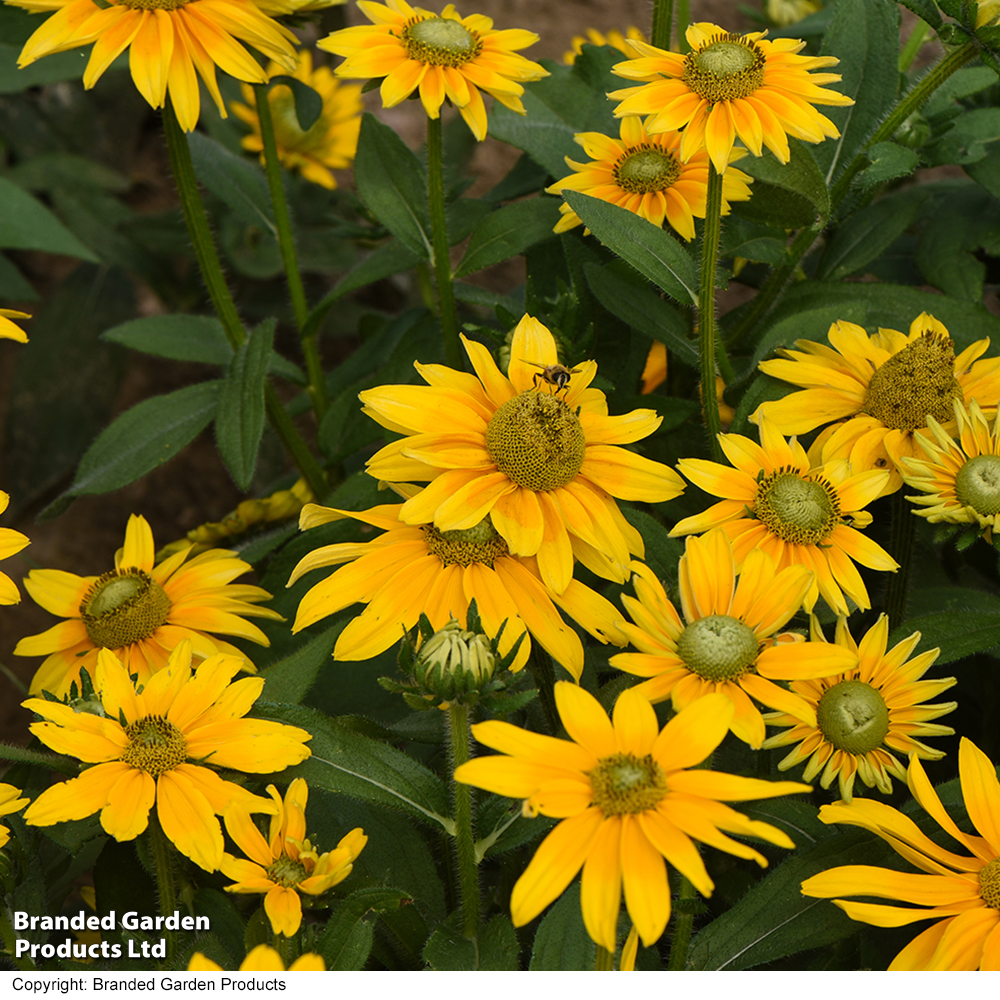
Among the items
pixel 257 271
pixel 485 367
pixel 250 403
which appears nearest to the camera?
pixel 485 367

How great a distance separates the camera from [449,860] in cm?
99

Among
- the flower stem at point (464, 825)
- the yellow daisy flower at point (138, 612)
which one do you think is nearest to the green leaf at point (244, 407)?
the yellow daisy flower at point (138, 612)

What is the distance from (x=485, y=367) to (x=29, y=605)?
4.58 ft

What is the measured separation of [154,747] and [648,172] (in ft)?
2.44

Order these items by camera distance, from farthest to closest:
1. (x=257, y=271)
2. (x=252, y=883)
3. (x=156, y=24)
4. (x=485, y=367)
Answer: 1. (x=257, y=271)
2. (x=156, y=24)
3. (x=485, y=367)
4. (x=252, y=883)

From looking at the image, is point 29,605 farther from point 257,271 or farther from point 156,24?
point 156,24

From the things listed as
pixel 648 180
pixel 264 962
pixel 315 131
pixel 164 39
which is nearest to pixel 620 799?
pixel 264 962

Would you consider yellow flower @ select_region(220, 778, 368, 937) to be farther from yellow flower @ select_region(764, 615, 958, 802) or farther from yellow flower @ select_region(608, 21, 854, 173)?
yellow flower @ select_region(608, 21, 854, 173)

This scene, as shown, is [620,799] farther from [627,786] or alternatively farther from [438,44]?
[438,44]

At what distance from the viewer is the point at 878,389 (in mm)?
1051

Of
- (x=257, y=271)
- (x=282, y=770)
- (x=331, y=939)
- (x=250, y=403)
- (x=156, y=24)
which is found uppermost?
(x=257, y=271)

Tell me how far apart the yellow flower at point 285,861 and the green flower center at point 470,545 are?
209 millimetres

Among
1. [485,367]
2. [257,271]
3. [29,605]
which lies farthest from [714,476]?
[29,605]

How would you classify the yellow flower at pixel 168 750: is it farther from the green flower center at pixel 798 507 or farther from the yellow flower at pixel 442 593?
the green flower center at pixel 798 507
